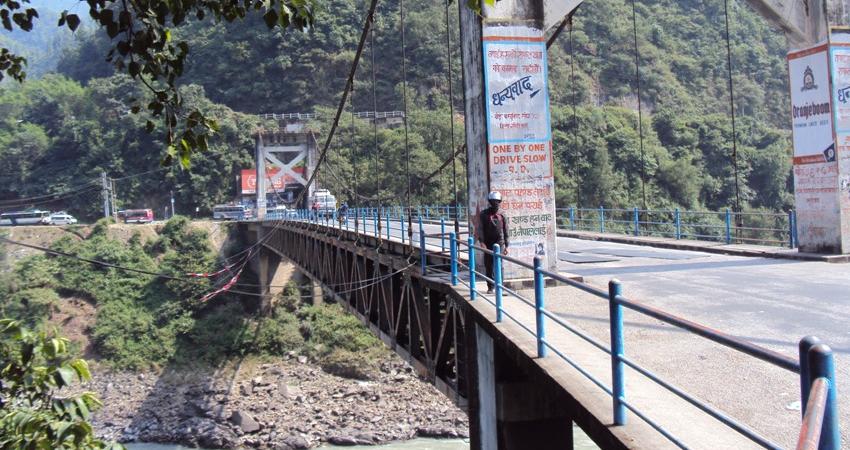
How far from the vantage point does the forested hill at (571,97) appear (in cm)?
4275

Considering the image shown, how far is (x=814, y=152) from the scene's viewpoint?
11.2 m

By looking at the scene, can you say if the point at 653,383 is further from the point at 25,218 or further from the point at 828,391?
the point at 25,218

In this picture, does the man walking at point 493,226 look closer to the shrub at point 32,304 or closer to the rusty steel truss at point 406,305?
the rusty steel truss at point 406,305

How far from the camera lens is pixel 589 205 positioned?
4047cm

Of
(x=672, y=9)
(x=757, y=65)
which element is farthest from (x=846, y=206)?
(x=672, y=9)

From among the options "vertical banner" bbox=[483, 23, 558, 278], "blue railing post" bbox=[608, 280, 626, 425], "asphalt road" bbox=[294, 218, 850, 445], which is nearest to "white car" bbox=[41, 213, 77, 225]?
"asphalt road" bbox=[294, 218, 850, 445]

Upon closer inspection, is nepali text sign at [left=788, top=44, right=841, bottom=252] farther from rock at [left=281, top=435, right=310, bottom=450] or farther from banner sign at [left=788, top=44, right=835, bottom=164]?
rock at [left=281, top=435, right=310, bottom=450]

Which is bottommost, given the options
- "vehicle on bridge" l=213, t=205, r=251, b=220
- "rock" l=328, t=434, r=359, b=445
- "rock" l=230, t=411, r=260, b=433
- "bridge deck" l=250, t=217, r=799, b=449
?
"rock" l=328, t=434, r=359, b=445

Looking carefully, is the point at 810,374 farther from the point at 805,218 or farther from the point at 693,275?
the point at 805,218

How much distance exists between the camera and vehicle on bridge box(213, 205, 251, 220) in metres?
45.6

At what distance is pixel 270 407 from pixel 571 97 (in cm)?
3795

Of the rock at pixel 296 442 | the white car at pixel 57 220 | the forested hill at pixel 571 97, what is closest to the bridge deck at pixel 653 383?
the rock at pixel 296 442

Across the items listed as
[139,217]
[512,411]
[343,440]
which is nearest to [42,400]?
[512,411]

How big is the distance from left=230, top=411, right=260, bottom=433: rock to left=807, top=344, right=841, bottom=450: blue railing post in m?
23.7
